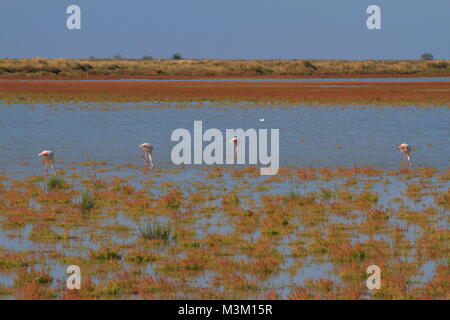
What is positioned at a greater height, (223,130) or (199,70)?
(199,70)

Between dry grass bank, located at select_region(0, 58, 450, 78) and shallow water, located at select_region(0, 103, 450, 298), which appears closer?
shallow water, located at select_region(0, 103, 450, 298)

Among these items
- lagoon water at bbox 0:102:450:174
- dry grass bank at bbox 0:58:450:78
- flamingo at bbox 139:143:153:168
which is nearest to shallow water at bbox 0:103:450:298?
lagoon water at bbox 0:102:450:174

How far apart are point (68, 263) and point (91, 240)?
1.51 meters

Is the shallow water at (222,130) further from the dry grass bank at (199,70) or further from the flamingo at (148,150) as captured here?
the dry grass bank at (199,70)

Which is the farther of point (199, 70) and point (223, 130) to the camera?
point (199, 70)

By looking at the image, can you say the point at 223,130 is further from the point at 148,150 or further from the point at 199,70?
the point at 199,70

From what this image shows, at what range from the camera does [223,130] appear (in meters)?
33.3

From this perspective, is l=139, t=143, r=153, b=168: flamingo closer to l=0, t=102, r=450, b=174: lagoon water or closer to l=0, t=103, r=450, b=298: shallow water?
l=0, t=103, r=450, b=298: shallow water

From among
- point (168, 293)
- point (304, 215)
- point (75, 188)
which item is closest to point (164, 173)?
point (75, 188)

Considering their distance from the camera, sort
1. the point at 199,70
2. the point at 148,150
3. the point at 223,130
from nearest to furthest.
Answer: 1. the point at 148,150
2. the point at 223,130
3. the point at 199,70

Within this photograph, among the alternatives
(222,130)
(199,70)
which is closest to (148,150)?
(222,130)

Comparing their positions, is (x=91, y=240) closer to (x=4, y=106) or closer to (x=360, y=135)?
(x=360, y=135)

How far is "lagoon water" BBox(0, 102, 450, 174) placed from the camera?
24.7 meters

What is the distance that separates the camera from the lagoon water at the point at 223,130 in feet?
81.1
